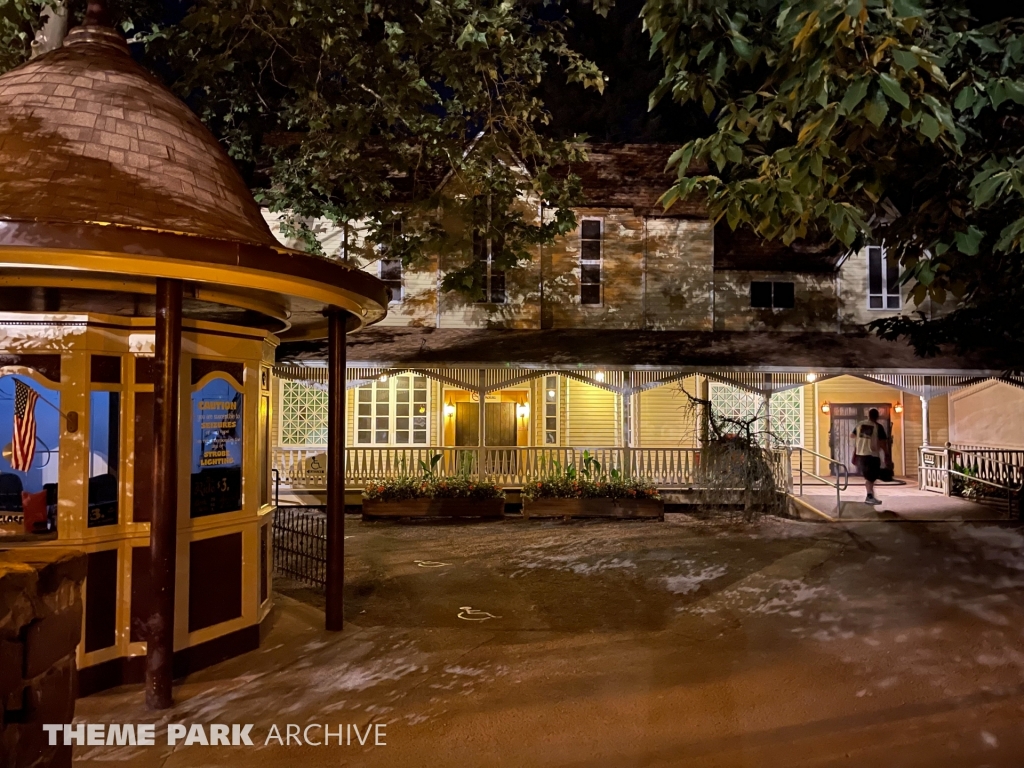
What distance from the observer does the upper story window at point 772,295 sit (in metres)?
17.9

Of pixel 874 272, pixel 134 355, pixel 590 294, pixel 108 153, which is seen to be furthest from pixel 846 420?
pixel 108 153

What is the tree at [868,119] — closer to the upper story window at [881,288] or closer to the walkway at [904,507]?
the walkway at [904,507]

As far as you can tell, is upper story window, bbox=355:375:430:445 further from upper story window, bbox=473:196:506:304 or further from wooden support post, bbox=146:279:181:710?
wooden support post, bbox=146:279:181:710

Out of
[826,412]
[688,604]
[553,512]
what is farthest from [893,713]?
[826,412]

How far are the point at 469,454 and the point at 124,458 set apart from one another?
9.87 m

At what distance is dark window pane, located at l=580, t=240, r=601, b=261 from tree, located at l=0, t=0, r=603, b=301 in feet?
7.08

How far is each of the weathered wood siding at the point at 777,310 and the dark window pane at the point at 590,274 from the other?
3028 mm

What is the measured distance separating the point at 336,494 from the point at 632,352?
999 centimetres

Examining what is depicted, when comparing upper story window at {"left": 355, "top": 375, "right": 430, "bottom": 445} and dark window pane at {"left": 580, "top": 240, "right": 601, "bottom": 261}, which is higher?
dark window pane at {"left": 580, "top": 240, "right": 601, "bottom": 261}

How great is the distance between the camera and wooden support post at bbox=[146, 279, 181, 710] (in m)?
4.86

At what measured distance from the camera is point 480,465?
14883 millimetres

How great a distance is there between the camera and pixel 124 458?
5.44 metres

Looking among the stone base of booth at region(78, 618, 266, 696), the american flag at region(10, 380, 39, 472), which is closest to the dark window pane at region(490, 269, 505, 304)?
the stone base of booth at region(78, 618, 266, 696)

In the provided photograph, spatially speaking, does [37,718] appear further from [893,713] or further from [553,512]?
[553,512]
